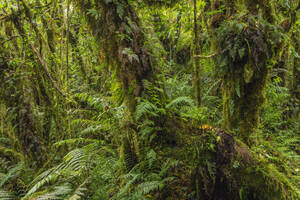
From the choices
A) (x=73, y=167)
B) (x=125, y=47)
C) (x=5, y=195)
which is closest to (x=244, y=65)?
(x=125, y=47)

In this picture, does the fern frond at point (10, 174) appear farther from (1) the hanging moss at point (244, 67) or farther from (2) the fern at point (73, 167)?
(1) the hanging moss at point (244, 67)

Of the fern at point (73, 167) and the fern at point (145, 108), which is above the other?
the fern at point (145, 108)

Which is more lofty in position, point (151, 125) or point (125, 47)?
point (125, 47)

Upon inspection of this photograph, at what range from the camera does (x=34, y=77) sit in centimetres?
301

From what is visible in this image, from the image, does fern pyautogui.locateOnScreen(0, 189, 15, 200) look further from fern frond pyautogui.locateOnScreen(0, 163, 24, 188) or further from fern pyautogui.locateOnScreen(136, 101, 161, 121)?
fern pyautogui.locateOnScreen(136, 101, 161, 121)

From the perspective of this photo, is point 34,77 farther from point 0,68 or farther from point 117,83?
point 117,83

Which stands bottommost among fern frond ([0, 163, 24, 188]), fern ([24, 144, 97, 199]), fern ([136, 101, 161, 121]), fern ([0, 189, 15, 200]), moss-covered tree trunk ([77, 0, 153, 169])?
fern ([0, 189, 15, 200])

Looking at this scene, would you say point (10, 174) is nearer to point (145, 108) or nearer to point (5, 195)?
point (5, 195)

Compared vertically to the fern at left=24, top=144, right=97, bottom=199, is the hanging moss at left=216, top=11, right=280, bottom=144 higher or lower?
higher

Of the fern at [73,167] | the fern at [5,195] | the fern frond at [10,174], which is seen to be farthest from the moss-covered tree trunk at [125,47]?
the fern frond at [10,174]

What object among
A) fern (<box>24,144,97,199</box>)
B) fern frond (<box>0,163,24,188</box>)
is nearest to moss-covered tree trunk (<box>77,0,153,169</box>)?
fern (<box>24,144,97,199</box>)

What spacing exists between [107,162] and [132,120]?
2.10 ft

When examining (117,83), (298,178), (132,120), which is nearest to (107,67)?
(117,83)

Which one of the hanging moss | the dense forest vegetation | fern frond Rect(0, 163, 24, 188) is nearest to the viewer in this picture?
the dense forest vegetation
